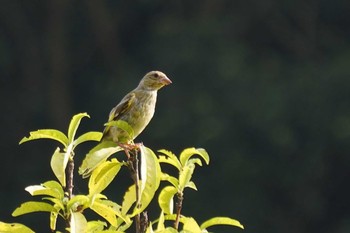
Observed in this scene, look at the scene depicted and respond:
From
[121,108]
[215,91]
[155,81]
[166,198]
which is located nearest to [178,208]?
[166,198]

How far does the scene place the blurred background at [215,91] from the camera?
20.8 m

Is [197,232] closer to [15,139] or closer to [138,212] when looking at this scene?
[138,212]

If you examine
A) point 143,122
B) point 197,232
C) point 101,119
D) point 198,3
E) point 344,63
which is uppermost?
point 198,3

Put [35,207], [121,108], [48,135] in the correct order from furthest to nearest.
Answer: [121,108], [48,135], [35,207]

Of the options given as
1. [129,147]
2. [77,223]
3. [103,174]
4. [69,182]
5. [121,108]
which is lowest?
[77,223]

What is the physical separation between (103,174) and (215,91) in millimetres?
17483

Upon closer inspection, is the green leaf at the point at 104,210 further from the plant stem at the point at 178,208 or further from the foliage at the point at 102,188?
the plant stem at the point at 178,208

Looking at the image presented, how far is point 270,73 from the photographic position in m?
22.5

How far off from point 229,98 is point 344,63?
1892 mm

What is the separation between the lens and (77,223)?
12.0ft

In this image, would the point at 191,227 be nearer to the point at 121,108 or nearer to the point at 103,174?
the point at 103,174

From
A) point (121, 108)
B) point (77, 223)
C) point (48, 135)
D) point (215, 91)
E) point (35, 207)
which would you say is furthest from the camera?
point (215, 91)

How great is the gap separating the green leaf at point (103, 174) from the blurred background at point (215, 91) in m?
15.3

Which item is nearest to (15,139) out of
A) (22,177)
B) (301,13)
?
(22,177)
